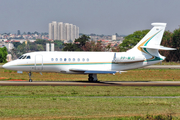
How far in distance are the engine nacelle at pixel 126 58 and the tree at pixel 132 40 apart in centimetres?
10488

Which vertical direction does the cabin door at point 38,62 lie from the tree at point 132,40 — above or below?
below

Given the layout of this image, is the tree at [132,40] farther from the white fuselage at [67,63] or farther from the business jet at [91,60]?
the white fuselage at [67,63]

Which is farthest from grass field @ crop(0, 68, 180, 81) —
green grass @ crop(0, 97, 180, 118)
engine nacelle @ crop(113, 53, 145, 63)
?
green grass @ crop(0, 97, 180, 118)

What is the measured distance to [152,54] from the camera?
3925 centimetres

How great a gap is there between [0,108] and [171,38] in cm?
11301

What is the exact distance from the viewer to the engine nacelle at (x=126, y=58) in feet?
127

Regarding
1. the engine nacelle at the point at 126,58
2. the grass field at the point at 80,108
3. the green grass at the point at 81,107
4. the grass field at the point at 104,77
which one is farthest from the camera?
the grass field at the point at 104,77

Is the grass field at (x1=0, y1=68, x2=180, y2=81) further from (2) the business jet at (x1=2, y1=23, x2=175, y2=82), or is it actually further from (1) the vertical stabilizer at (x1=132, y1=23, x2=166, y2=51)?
(1) the vertical stabilizer at (x1=132, y1=23, x2=166, y2=51)

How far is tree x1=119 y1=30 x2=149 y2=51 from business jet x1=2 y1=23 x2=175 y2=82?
342 ft

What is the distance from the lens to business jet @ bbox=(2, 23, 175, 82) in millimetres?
37469

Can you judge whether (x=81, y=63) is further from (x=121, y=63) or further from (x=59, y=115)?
(x=59, y=115)

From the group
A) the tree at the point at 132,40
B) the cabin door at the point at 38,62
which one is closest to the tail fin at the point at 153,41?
the cabin door at the point at 38,62

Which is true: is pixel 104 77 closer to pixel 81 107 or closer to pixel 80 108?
pixel 81 107

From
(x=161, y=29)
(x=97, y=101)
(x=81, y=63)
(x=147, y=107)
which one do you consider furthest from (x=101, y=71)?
(x=147, y=107)
